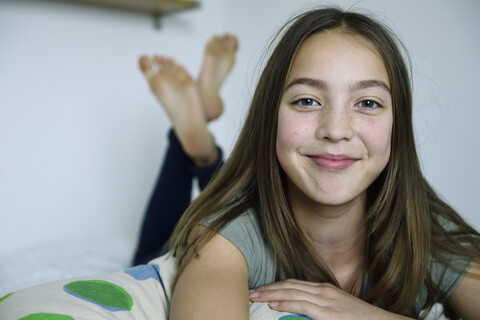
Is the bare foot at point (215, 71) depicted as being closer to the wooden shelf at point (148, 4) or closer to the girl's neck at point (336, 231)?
the wooden shelf at point (148, 4)

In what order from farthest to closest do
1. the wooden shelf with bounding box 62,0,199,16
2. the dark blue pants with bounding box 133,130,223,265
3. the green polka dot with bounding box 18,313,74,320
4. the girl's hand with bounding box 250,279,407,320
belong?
the wooden shelf with bounding box 62,0,199,16 < the dark blue pants with bounding box 133,130,223,265 < the girl's hand with bounding box 250,279,407,320 < the green polka dot with bounding box 18,313,74,320

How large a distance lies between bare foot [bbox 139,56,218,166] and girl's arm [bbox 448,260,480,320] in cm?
76

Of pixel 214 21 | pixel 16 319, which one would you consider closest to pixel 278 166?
pixel 16 319

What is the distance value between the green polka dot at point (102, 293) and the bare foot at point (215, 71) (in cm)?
91

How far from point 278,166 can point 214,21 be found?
1.70 m

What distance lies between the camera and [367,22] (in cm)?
87

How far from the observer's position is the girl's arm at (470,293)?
0.82 metres

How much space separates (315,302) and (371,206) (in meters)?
0.26

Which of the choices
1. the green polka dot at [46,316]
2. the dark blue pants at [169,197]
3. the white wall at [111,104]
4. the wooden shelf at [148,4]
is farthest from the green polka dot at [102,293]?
the wooden shelf at [148,4]

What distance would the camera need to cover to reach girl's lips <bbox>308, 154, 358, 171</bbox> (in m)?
0.81

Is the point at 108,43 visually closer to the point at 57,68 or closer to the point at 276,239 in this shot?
the point at 57,68

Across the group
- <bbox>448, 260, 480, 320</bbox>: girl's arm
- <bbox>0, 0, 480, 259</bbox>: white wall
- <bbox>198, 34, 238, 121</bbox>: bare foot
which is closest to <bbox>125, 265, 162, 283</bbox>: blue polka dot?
<bbox>448, 260, 480, 320</bbox>: girl's arm

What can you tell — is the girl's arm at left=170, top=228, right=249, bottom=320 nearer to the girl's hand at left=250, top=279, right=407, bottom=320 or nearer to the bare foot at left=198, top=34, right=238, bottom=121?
the girl's hand at left=250, top=279, right=407, bottom=320

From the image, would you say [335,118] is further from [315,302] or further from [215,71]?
[215,71]
